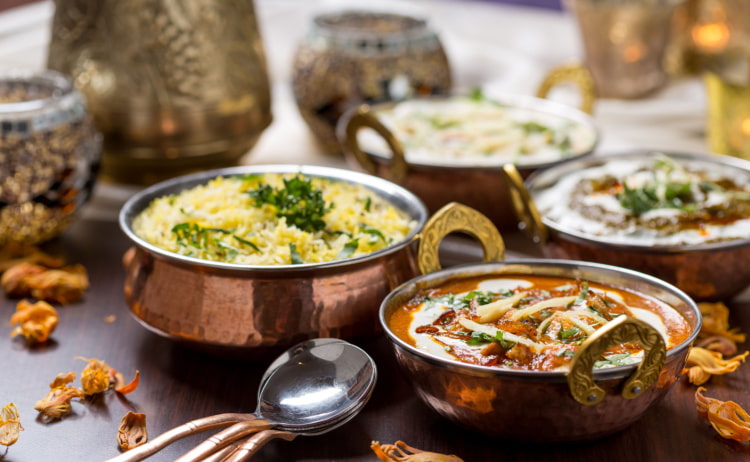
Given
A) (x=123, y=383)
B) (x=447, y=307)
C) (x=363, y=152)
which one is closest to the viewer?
(x=447, y=307)

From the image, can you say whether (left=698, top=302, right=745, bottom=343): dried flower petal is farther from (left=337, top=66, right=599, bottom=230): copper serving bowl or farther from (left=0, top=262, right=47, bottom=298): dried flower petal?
(left=0, top=262, right=47, bottom=298): dried flower petal

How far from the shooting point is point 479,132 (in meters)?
2.35

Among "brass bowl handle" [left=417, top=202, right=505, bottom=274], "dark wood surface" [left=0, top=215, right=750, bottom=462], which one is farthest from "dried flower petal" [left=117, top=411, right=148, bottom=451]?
"brass bowl handle" [left=417, top=202, right=505, bottom=274]

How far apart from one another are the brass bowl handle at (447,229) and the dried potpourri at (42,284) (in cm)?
74

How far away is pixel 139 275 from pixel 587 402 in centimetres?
81

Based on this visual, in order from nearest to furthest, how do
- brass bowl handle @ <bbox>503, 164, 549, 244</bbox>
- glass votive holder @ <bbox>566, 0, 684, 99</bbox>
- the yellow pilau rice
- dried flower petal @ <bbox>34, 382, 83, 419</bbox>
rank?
dried flower petal @ <bbox>34, 382, 83, 419</bbox>, the yellow pilau rice, brass bowl handle @ <bbox>503, 164, 549, 244</bbox>, glass votive holder @ <bbox>566, 0, 684, 99</bbox>

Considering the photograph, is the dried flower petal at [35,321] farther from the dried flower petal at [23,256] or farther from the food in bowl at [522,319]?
the food in bowl at [522,319]

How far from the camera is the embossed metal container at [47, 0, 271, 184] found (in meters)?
2.23

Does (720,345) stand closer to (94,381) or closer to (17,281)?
(94,381)

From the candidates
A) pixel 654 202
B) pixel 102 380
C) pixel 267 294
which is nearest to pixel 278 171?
pixel 267 294

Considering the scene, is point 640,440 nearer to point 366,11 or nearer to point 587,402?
point 587,402

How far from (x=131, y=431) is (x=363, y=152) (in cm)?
103

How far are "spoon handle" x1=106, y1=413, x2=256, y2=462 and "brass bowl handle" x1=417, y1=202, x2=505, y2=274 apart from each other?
43 centimetres

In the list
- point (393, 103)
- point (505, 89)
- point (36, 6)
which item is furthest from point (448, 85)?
point (36, 6)
